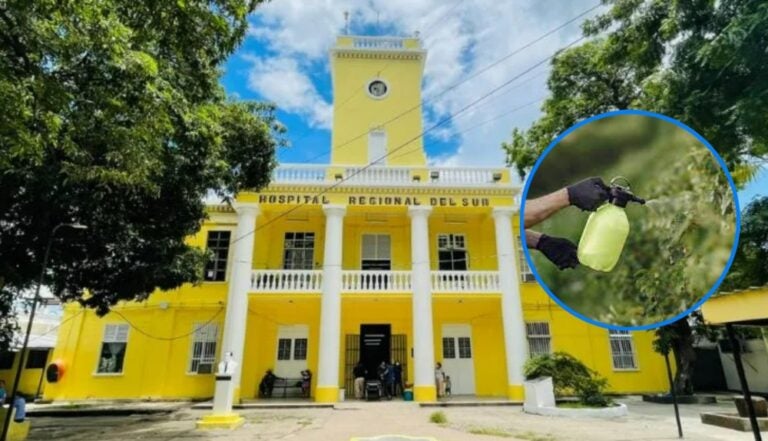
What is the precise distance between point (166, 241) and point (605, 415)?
10.5 meters

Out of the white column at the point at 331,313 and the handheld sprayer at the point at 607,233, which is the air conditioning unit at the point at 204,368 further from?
the handheld sprayer at the point at 607,233

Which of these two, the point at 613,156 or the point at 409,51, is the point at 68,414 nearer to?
the point at 613,156

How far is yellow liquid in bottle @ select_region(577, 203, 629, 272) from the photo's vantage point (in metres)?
2.37

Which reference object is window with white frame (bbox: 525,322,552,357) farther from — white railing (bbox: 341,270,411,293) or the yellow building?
white railing (bbox: 341,270,411,293)

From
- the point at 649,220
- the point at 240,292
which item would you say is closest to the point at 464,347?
the point at 240,292

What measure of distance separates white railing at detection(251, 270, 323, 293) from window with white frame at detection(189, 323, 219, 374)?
301 centimetres

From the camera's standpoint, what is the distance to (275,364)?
607 inches

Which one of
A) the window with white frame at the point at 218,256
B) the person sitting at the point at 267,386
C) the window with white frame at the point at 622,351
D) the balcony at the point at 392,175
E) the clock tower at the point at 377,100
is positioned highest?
the clock tower at the point at 377,100

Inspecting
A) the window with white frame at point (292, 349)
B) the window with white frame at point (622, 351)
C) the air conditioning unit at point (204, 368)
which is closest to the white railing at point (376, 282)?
the window with white frame at point (292, 349)

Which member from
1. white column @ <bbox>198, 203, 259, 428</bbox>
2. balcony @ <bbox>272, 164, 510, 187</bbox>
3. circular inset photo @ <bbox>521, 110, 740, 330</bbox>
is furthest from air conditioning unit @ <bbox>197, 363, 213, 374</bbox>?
circular inset photo @ <bbox>521, 110, 740, 330</bbox>

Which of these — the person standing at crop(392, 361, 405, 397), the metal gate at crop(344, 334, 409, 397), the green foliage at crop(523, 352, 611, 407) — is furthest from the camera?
the metal gate at crop(344, 334, 409, 397)

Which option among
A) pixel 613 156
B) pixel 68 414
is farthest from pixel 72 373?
pixel 613 156

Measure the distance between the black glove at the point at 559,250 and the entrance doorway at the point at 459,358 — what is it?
1381cm

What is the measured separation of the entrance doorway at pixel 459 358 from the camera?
15.3m
